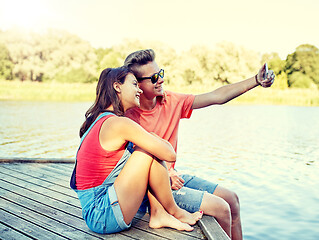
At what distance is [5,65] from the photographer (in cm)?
3550

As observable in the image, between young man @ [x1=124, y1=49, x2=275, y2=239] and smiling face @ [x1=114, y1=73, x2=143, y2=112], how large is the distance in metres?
0.38

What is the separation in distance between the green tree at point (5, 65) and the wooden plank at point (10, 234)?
35.9 meters

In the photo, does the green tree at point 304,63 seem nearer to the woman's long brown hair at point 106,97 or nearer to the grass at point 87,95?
the grass at point 87,95

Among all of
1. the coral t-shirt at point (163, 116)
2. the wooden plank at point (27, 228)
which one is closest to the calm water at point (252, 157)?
the coral t-shirt at point (163, 116)

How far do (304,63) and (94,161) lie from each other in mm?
40451

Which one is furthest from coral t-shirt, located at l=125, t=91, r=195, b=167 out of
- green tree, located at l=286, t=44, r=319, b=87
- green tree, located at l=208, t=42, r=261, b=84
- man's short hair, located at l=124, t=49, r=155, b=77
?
green tree, located at l=286, t=44, r=319, b=87

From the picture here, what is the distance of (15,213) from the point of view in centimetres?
274

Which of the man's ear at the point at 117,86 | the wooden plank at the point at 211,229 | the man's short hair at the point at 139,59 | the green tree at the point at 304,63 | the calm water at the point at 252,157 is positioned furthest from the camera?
the green tree at the point at 304,63

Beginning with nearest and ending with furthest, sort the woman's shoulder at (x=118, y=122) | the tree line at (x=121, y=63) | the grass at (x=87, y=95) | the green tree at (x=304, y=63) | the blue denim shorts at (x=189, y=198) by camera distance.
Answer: the woman's shoulder at (x=118, y=122) → the blue denim shorts at (x=189, y=198) → the grass at (x=87, y=95) → the tree line at (x=121, y=63) → the green tree at (x=304, y=63)

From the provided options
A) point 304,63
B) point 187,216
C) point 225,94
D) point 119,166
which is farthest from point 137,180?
point 304,63

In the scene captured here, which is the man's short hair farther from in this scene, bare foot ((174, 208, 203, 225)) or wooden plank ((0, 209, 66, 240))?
wooden plank ((0, 209, 66, 240))

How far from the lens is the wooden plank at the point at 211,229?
7.43 ft

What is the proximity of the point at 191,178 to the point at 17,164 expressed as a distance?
248 cm

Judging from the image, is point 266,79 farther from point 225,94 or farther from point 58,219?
point 58,219
